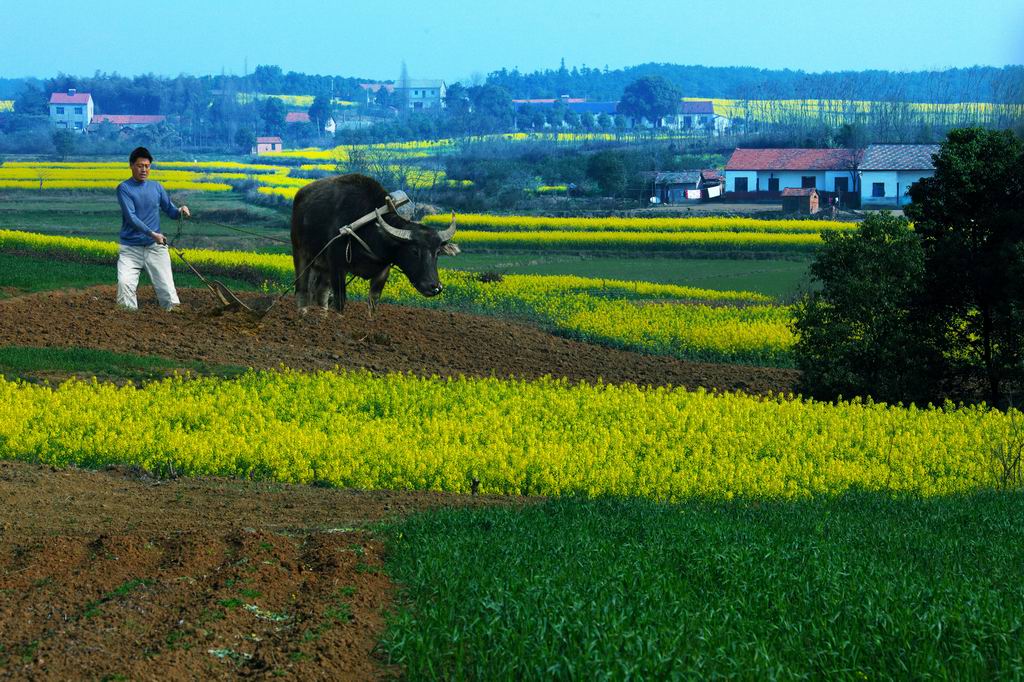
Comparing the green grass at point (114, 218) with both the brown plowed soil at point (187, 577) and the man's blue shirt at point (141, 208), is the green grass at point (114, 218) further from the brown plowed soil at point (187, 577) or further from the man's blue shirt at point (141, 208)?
the brown plowed soil at point (187, 577)

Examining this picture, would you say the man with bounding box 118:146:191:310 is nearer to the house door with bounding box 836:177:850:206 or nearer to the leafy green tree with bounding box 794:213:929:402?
the leafy green tree with bounding box 794:213:929:402

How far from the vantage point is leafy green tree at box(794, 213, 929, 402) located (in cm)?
2091

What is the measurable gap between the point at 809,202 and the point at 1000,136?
163 feet

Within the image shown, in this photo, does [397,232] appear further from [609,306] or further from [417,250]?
[609,306]

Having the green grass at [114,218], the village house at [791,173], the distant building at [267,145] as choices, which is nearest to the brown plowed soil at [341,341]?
the green grass at [114,218]

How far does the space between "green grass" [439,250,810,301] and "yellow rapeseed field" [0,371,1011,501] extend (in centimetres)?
2148

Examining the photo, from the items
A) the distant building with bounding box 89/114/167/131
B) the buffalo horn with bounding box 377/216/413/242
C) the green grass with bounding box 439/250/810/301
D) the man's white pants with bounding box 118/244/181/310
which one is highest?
the distant building with bounding box 89/114/167/131

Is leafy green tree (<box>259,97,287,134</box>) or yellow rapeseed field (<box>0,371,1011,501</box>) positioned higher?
leafy green tree (<box>259,97,287,134</box>)

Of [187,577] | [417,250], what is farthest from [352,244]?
[187,577]

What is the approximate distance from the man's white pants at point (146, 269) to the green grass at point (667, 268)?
20998 millimetres

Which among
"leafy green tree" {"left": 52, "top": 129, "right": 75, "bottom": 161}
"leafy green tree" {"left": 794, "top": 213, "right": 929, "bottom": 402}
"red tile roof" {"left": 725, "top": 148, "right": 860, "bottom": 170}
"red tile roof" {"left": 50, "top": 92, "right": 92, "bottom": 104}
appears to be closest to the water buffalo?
"leafy green tree" {"left": 794, "top": 213, "right": 929, "bottom": 402}

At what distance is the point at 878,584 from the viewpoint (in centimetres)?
838

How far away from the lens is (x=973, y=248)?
2150 centimetres

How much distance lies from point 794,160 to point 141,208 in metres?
70.8
